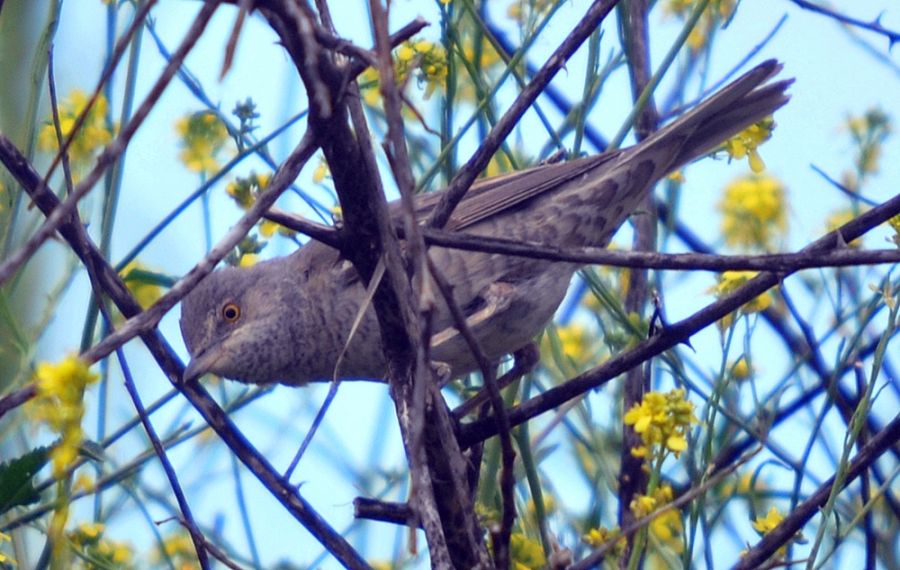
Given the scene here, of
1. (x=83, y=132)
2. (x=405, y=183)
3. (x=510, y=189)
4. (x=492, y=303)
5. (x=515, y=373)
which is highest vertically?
(x=83, y=132)

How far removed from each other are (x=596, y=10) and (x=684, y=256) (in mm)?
550

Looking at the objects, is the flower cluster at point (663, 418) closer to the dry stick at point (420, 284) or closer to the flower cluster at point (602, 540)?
the flower cluster at point (602, 540)

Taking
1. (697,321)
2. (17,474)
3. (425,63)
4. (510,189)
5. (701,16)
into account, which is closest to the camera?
(17,474)

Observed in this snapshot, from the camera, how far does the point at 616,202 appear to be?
15.7ft

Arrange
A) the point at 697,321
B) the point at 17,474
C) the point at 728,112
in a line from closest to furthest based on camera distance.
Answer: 1. the point at 17,474
2. the point at 697,321
3. the point at 728,112

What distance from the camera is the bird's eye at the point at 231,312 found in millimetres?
4809

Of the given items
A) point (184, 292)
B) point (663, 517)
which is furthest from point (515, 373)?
point (184, 292)

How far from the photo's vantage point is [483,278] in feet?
15.1

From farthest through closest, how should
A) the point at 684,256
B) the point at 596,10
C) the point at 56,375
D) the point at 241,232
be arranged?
the point at 596,10 → the point at 684,256 → the point at 241,232 → the point at 56,375

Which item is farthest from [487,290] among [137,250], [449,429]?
[449,429]

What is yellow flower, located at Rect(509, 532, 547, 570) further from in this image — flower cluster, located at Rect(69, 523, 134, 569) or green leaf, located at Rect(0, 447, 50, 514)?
green leaf, located at Rect(0, 447, 50, 514)

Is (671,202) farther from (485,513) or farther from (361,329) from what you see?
(485,513)

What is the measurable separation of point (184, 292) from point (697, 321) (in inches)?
46.5

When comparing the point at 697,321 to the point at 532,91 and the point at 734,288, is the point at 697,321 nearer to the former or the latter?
the point at 532,91
